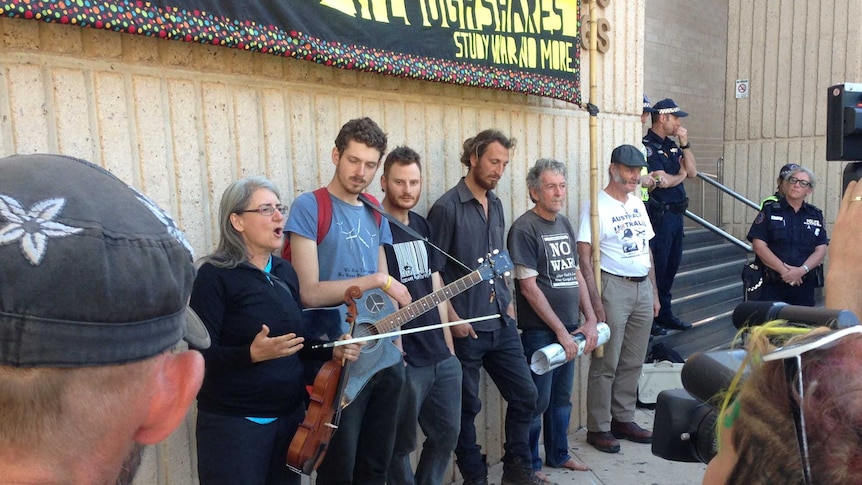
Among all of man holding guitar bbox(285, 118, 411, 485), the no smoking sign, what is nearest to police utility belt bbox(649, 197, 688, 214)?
→ man holding guitar bbox(285, 118, 411, 485)

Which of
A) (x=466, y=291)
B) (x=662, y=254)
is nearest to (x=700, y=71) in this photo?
(x=662, y=254)

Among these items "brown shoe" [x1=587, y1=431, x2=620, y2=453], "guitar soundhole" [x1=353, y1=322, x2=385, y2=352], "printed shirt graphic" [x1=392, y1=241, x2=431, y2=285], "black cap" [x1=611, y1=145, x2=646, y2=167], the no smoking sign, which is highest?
the no smoking sign

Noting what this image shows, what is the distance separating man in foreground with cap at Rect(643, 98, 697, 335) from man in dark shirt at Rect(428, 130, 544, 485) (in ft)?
8.29

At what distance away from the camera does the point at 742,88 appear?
31.1 feet

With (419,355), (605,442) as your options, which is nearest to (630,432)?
(605,442)

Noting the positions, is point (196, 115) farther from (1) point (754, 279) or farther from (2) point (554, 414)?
(1) point (754, 279)

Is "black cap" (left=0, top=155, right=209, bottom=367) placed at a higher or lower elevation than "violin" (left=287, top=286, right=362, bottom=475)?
higher

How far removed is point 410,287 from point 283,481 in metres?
1.09

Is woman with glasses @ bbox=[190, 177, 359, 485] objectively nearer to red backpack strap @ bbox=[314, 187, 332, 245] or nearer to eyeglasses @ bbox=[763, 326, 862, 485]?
red backpack strap @ bbox=[314, 187, 332, 245]

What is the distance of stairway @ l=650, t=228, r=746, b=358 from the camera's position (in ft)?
20.8

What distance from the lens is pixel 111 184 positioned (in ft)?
2.52

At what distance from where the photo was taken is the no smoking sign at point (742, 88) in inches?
372

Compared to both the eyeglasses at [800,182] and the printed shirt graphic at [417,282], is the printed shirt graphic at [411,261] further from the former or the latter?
the eyeglasses at [800,182]

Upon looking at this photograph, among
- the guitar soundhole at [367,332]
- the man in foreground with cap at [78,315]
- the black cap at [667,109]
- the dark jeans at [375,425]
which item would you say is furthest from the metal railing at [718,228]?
the man in foreground with cap at [78,315]
